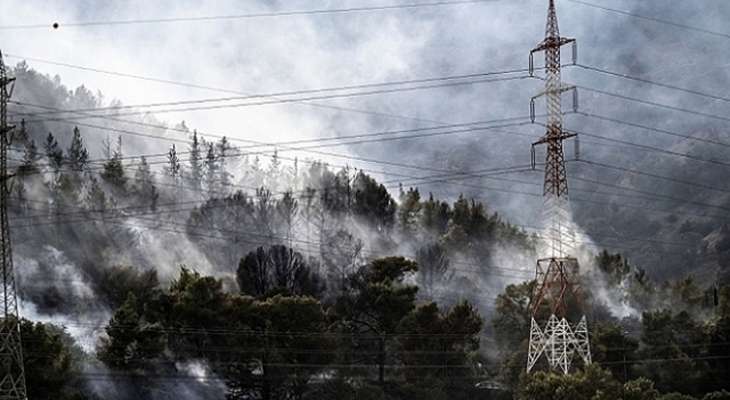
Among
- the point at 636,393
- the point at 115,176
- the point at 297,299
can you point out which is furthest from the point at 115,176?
the point at 636,393

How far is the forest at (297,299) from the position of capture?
2534 inches

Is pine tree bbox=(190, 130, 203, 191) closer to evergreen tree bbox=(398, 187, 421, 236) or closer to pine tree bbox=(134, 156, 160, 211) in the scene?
pine tree bbox=(134, 156, 160, 211)

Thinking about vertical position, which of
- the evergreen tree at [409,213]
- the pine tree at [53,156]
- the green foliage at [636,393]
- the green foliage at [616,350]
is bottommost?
the green foliage at [636,393]

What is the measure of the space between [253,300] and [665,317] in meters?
35.8

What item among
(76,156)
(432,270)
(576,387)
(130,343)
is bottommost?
(576,387)

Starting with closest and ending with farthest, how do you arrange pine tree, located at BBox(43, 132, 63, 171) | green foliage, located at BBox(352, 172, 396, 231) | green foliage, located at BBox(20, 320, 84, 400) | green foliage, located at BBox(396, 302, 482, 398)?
green foliage, located at BBox(20, 320, 84, 400) < green foliage, located at BBox(396, 302, 482, 398) < pine tree, located at BBox(43, 132, 63, 171) < green foliage, located at BBox(352, 172, 396, 231)

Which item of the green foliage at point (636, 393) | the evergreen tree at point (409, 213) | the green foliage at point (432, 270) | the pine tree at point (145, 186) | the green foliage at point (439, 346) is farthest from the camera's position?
the evergreen tree at point (409, 213)

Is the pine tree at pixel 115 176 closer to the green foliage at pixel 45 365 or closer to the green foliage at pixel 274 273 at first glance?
the green foliage at pixel 274 273

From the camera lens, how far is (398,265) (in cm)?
7788

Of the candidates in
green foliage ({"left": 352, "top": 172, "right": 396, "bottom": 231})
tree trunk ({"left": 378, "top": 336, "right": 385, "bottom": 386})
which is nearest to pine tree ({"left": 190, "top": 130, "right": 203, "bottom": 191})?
green foliage ({"left": 352, "top": 172, "right": 396, "bottom": 231})

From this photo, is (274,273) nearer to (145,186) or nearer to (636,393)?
(145,186)

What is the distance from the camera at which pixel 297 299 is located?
6725 centimetres

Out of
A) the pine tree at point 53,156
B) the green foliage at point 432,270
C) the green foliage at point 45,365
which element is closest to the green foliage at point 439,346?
the green foliage at point 45,365

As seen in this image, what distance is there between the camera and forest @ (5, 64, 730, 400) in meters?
64.4
